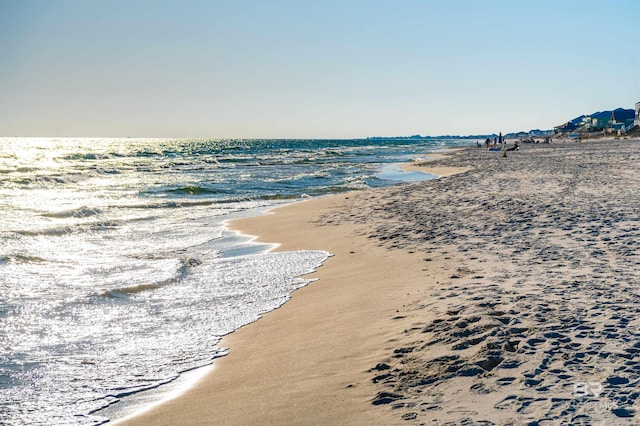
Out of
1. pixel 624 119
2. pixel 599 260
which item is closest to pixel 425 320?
pixel 599 260

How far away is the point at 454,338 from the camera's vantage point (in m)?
5.70

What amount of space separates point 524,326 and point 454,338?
76 centimetres

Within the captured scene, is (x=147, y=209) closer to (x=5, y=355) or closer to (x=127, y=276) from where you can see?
(x=127, y=276)

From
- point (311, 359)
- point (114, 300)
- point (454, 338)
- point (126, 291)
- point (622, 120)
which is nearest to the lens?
point (454, 338)

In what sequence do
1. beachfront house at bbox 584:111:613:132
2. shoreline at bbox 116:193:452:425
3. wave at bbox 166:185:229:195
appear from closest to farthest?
1. shoreline at bbox 116:193:452:425
2. wave at bbox 166:185:229:195
3. beachfront house at bbox 584:111:613:132

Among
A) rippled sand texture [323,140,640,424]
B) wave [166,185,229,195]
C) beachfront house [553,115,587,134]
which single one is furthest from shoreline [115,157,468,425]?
beachfront house [553,115,587,134]

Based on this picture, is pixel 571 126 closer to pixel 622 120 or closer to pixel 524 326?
pixel 622 120

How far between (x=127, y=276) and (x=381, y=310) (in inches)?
239

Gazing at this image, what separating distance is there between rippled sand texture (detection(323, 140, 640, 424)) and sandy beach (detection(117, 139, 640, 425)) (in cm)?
2

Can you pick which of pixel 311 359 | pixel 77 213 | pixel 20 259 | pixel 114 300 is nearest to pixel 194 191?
pixel 77 213

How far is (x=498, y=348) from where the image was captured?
5254 mm

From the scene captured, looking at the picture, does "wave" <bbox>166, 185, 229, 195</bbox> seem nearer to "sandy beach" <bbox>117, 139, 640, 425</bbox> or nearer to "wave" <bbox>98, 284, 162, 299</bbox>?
"sandy beach" <bbox>117, 139, 640, 425</bbox>

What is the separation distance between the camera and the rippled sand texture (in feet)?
13.8

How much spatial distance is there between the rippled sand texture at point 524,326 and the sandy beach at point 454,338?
2 cm
